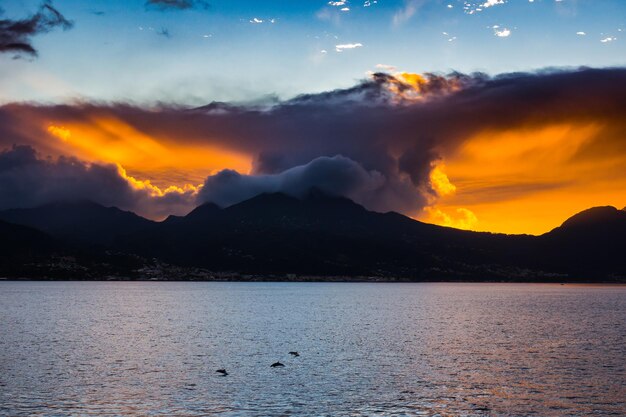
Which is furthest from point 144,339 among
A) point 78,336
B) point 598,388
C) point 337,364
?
point 598,388

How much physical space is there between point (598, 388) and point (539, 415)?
688 inches

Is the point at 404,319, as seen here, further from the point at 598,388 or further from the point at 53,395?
the point at 53,395

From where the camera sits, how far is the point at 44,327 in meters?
148

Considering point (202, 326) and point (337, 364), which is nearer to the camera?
point (337, 364)

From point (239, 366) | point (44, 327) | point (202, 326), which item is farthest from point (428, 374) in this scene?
point (44, 327)

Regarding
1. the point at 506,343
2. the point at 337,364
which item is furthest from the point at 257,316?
the point at 337,364

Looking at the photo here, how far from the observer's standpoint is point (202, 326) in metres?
159

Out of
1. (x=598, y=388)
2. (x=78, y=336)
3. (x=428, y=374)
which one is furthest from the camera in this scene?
(x=78, y=336)

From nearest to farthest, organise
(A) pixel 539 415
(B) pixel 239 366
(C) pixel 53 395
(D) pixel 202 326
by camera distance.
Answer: (A) pixel 539 415 → (C) pixel 53 395 → (B) pixel 239 366 → (D) pixel 202 326

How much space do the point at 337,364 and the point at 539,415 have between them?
1461 inches

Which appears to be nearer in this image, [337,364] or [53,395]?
[53,395]

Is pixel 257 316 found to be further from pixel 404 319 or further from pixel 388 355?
pixel 388 355

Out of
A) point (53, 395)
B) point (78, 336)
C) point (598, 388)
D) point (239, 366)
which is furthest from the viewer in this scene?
point (78, 336)

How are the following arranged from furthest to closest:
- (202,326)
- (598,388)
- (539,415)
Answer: (202,326)
(598,388)
(539,415)
